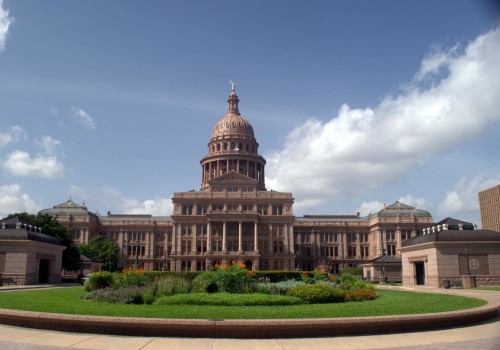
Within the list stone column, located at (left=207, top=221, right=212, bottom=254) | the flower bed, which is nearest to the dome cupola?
stone column, located at (left=207, top=221, right=212, bottom=254)

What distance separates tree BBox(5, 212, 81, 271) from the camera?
217ft

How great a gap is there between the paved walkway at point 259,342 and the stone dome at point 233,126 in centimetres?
11288

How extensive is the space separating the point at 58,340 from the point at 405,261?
43864mm

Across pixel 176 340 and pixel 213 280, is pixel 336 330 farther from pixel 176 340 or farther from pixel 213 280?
pixel 213 280

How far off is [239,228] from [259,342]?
86699 mm

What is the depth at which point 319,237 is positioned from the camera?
11619cm

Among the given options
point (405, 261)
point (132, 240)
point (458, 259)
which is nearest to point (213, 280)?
point (458, 259)

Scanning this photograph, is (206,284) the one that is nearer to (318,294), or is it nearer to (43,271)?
(318,294)

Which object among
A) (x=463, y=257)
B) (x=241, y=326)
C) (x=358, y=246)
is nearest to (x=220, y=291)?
(x=241, y=326)

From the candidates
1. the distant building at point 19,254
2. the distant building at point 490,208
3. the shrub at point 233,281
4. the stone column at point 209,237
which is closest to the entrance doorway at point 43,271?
the distant building at point 19,254

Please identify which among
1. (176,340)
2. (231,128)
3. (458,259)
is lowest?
(176,340)

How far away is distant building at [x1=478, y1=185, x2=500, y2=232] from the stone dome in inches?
3175

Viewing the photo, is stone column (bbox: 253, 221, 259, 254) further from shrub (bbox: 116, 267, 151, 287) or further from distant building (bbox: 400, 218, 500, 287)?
shrub (bbox: 116, 267, 151, 287)

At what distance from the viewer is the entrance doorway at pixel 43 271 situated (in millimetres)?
52500
